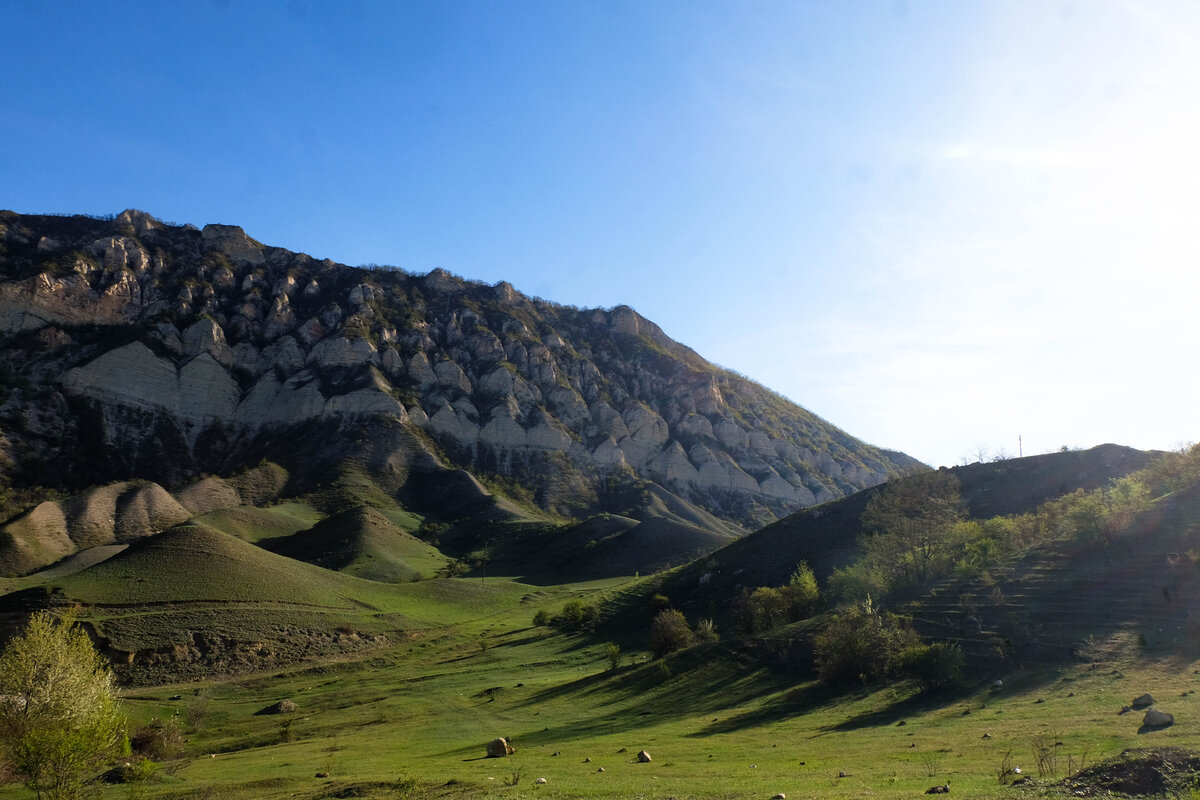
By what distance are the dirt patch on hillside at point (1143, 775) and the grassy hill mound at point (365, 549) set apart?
4095 inches

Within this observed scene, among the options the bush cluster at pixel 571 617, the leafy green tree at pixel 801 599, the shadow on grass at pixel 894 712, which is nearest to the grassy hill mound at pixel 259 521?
the bush cluster at pixel 571 617

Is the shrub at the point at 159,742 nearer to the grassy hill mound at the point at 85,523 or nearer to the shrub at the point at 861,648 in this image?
the shrub at the point at 861,648

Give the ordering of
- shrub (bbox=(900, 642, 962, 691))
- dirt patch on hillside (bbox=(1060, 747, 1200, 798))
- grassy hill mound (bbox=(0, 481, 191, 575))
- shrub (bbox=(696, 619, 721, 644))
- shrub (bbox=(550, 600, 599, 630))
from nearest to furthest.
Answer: dirt patch on hillside (bbox=(1060, 747, 1200, 798)) → shrub (bbox=(900, 642, 962, 691)) → shrub (bbox=(696, 619, 721, 644)) → shrub (bbox=(550, 600, 599, 630)) → grassy hill mound (bbox=(0, 481, 191, 575))

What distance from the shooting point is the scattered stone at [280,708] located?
53844mm

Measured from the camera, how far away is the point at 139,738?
4322 cm

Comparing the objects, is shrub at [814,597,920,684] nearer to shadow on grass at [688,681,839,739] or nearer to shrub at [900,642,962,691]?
shrub at [900,642,962,691]

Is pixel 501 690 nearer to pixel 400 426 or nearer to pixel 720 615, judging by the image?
pixel 720 615

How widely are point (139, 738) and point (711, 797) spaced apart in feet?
131

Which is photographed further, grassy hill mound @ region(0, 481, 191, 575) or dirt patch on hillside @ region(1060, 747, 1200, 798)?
grassy hill mound @ region(0, 481, 191, 575)

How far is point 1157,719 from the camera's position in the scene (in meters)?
23.1

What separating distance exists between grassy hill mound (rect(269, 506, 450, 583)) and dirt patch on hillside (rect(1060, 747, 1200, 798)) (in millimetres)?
104017

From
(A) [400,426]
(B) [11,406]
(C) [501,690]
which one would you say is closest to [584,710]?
(C) [501,690]

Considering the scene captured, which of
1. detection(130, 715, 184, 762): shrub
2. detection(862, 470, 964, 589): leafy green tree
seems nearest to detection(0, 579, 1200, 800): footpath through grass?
detection(130, 715, 184, 762): shrub

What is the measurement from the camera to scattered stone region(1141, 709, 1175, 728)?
2295 centimetres
